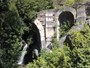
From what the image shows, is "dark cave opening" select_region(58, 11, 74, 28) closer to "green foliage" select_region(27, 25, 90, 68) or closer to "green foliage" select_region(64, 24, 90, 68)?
"green foliage" select_region(27, 25, 90, 68)

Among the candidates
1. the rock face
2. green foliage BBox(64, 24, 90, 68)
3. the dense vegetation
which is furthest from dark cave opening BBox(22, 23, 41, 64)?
green foliage BBox(64, 24, 90, 68)

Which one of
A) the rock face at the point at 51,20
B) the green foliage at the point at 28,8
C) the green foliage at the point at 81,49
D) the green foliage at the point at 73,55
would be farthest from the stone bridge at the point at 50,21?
the green foliage at the point at 81,49

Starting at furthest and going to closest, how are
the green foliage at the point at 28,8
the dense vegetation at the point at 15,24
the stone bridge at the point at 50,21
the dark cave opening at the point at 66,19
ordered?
the dark cave opening at the point at 66,19 < the stone bridge at the point at 50,21 < the green foliage at the point at 28,8 < the dense vegetation at the point at 15,24

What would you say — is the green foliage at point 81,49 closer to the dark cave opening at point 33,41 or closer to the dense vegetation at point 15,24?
the dense vegetation at point 15,24

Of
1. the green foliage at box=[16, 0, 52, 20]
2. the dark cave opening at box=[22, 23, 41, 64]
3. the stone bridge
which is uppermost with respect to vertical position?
the green foliage at box=[16, 0, 52, 20]

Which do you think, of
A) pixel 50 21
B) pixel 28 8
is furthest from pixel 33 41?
pixel 28 8

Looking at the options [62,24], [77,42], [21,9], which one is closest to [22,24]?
[21,9]

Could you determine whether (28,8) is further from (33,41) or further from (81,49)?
(81,49)

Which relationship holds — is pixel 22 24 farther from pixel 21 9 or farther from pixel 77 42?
pixel 77 42

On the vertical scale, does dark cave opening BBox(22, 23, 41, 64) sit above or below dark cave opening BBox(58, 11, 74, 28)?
below
